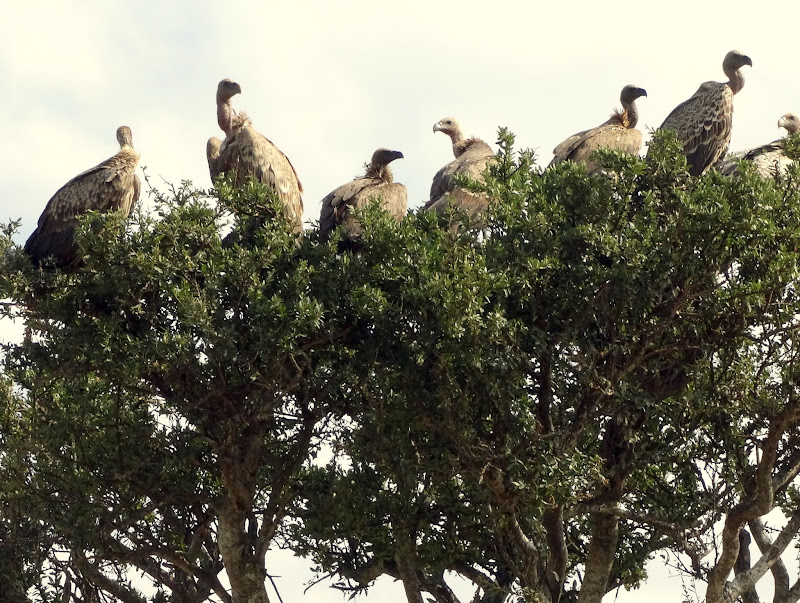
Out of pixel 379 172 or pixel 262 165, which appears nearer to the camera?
pixel 262 165

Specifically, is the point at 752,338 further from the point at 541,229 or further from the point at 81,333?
the point at 81,333

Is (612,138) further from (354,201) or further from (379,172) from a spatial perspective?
(354,201)

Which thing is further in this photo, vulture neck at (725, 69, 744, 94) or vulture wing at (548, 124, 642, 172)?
vulture neck at (725, 69, 744, 94)

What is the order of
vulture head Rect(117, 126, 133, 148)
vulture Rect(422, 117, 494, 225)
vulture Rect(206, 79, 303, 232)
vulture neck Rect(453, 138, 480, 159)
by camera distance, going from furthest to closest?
vulture neck Rect(453, 138, 480, 159)
vulture head Rect(117, 126, 133, 148)
vulture Rect(206, 79, 303, 232)
vulture Rect(422, 117, 494, 225)

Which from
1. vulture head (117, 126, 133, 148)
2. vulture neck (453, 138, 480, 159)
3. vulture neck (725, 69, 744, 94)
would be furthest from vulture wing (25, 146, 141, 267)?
vulture neck (725, 69, 744, 94)

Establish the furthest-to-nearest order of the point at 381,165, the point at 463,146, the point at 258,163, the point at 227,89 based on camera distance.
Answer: the point at 463,146 < the point at 227,89 < the point at 381,165 < the point at 258,163

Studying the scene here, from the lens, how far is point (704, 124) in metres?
16.6

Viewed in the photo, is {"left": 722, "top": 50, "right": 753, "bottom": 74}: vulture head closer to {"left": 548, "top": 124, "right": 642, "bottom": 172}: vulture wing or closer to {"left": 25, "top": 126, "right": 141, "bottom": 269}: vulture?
{"left": 548, "top": 124, "right": 642, "bottom": 172}: vulture wing

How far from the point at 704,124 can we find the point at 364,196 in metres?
5.13

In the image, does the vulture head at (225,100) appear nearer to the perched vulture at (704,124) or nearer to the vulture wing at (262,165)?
the vulture wing at (262,165)

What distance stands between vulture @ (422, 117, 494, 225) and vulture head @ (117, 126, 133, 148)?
4328 millimetres

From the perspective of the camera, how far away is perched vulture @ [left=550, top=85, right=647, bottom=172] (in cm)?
1623

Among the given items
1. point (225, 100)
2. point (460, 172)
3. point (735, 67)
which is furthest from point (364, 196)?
point (735, 67)

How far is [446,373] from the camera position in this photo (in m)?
11.5
